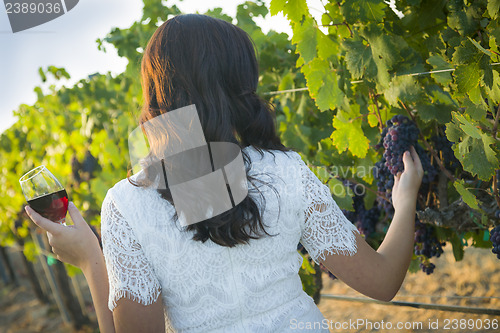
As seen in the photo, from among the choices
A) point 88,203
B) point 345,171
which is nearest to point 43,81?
point 88,203

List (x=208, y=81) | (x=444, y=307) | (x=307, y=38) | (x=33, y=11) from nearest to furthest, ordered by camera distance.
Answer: (x=208, y=81) < (x=307, y=38) < (x=33, y=11) < (x=444, y=307)

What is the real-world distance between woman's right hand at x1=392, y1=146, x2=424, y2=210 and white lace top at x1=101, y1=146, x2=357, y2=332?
10.8 inches

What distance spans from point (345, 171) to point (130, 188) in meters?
1.33

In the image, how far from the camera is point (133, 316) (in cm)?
125

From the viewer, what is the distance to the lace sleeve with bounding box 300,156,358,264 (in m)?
1.32

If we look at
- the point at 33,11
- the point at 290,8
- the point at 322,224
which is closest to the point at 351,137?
the point at 290,8

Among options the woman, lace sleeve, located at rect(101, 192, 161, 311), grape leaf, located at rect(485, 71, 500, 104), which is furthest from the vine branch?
lace sleeve, located at rect(101, 192, 161, 311)

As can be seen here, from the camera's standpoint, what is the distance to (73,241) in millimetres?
1456

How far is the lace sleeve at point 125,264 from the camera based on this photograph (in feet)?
4.03

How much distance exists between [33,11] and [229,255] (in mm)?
2504

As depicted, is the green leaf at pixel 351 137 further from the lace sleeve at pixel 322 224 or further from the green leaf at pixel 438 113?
the lace sleeve at pixel 322 224

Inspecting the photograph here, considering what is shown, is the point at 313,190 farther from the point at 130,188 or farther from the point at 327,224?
the point at 130,188

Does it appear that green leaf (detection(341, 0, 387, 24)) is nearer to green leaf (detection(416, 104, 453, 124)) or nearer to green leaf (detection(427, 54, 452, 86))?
green leaf (detection(427, 54, 452, 86))

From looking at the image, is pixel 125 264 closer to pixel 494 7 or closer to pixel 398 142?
pixel 398 142
